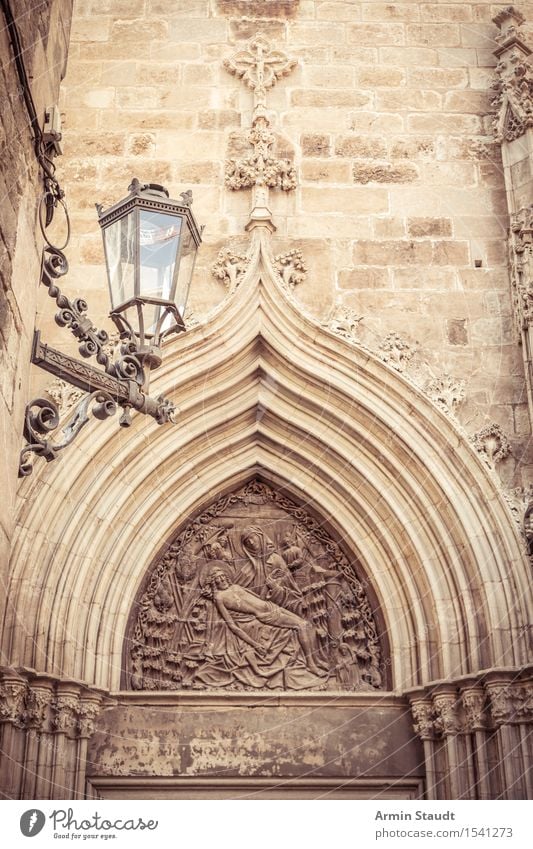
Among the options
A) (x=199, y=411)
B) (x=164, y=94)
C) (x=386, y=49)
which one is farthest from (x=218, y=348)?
(x=386, y=49)

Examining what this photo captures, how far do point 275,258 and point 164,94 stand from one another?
6.24ft

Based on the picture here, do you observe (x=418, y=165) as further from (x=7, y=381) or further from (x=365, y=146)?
(x=7, y=381)

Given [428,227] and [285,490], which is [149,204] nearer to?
[285,490]

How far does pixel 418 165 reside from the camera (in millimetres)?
9570

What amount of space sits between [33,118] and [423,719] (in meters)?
4.86

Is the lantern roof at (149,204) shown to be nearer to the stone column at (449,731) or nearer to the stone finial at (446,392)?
the stone finial at (446,392)

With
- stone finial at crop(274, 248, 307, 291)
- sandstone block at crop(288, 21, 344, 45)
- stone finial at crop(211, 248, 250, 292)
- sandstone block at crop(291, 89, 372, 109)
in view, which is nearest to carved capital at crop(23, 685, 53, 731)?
stone finial at crop(211, 248, 250, 292)

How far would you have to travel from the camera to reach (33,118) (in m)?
5.40

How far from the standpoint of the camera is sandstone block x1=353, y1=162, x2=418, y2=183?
9.51 m

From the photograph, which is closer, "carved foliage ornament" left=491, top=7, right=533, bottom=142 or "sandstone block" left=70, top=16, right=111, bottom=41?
"carved foliage ornament" left=491, top=7, right=533, bottom=142

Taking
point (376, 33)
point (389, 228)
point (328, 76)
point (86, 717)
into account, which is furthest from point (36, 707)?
point (376, 33)

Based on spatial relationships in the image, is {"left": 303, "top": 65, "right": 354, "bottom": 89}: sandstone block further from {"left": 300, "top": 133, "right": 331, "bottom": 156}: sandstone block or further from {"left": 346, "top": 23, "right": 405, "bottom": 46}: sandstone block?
{"left": 300, "top": 133, "right": 331, "bottom": 156}: sandstone block

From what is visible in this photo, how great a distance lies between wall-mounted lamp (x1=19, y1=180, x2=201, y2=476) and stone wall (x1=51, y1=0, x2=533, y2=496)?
3.64m

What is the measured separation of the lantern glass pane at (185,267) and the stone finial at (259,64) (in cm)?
468
